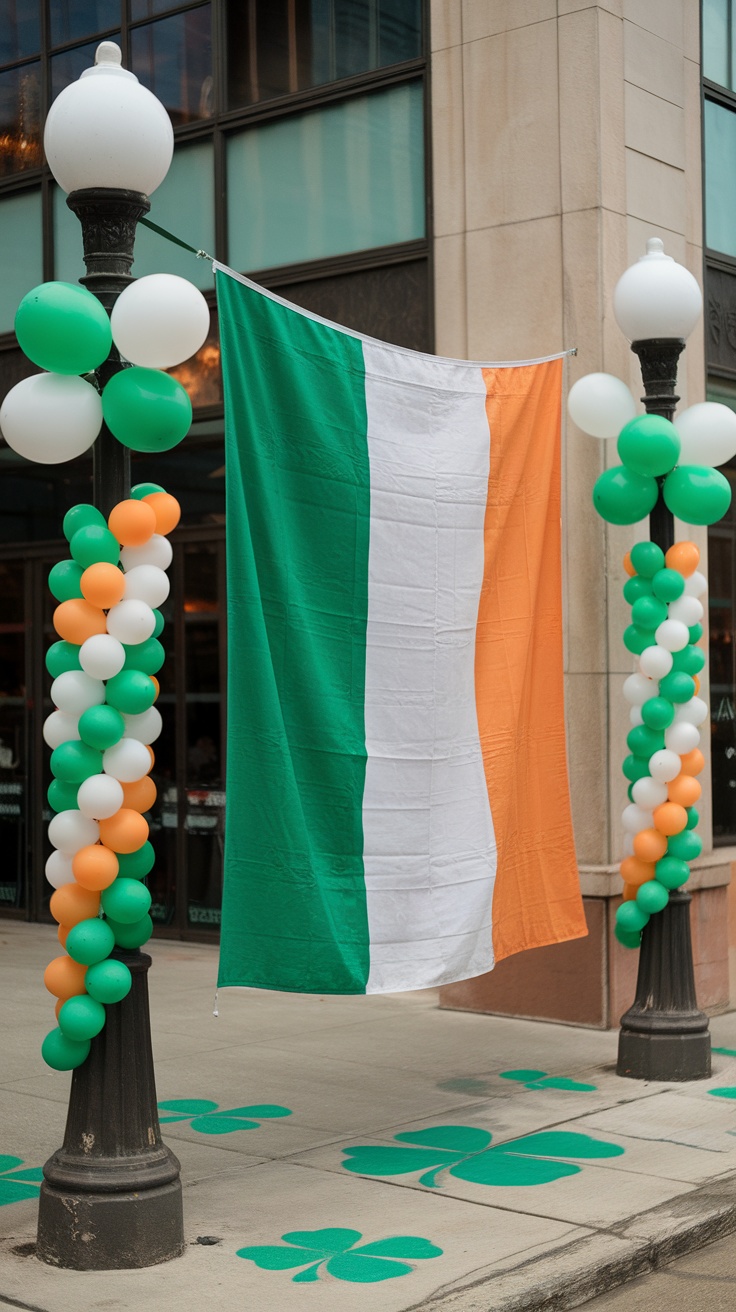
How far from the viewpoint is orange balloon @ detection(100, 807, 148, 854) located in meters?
4.93

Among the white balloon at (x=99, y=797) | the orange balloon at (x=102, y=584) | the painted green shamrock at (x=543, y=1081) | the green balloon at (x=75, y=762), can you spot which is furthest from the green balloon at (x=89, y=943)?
the painted green shamrock at (x=543, y=1081)

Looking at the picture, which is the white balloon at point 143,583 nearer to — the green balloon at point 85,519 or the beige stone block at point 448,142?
the green balloon at point 85,519

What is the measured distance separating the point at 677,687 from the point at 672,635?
26cm

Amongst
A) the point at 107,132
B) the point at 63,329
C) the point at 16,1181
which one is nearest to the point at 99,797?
the point at 63,329

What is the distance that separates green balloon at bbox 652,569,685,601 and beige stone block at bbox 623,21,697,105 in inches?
128

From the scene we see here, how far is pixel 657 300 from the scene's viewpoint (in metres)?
7.40

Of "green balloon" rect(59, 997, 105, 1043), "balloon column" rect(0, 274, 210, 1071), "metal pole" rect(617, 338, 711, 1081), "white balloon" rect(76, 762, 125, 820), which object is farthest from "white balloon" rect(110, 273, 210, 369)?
"metal pole" rect(617, 338, 711, 1081)

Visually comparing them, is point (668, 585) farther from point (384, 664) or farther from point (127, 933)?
point (127, 933)

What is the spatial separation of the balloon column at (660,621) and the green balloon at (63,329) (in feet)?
10.5

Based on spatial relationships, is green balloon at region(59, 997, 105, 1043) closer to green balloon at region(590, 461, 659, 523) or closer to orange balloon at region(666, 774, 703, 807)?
orange balloon at region(666, 774, 703, 807)

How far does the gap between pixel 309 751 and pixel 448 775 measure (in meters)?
0.88

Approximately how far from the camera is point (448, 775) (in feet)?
21.2

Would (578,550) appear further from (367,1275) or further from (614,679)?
(367,1275)

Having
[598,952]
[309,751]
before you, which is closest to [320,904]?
[309,751]
